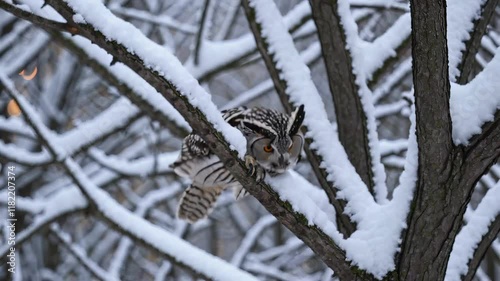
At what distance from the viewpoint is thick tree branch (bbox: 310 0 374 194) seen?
10.5 feet

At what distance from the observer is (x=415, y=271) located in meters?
2.36

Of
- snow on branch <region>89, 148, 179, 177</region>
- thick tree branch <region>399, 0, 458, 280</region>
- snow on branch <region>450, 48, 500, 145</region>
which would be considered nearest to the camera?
thick tree branch <region>399, 0, 458, 280</region>

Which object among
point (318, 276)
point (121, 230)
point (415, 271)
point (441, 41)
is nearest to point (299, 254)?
point (318, 276)

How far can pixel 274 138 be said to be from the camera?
2979 millimetres

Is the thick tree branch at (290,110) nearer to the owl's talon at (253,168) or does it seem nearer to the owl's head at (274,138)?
the owl's head at (274,138)

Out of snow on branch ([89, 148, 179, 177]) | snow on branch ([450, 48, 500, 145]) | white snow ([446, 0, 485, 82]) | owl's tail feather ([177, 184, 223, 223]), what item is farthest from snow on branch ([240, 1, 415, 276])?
snow on branch ([89, 148, 179, 177])

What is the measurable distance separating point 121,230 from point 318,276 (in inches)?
143

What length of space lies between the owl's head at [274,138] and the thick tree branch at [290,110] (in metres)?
0.08

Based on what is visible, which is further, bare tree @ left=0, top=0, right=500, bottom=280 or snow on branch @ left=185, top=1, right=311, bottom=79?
snow on branch @ left=185, top=1, right=311, bottom=79

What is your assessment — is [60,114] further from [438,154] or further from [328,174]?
[438,154]

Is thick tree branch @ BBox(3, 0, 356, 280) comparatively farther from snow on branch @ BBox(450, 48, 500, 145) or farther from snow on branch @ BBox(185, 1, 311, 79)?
snow on branch @ BBox(185, 1, 311, 79)

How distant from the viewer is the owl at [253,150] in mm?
2873

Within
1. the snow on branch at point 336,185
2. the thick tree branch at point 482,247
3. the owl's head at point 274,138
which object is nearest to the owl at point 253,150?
the owl's head at point 274,138

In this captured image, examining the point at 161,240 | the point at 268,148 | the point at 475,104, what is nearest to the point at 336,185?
the point at 268,148
